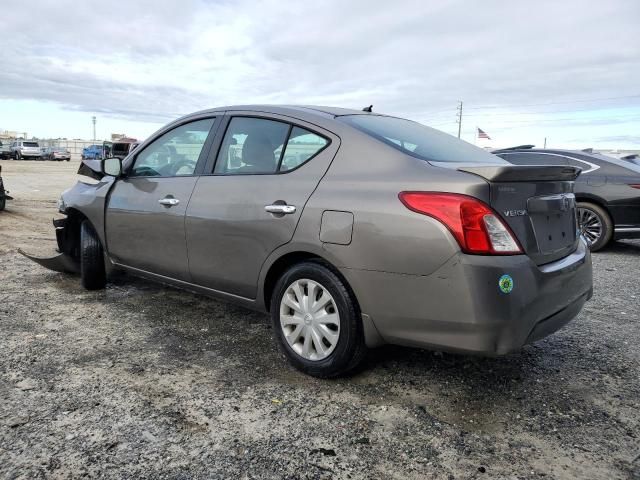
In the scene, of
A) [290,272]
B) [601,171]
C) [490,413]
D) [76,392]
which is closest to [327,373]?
[290,272]

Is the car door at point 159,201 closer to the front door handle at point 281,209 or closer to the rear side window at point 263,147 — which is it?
the rear side window at point 263,147

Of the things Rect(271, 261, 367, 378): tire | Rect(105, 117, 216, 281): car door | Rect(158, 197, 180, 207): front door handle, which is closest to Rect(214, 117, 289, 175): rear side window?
Rect(105, 117, 216, 281): car door

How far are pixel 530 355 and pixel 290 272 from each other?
1.69 m

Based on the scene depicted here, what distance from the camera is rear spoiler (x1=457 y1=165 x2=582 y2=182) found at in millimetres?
2488

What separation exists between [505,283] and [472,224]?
0.31 meters

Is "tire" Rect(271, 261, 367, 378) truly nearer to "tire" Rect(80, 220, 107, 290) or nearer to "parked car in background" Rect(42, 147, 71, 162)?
"tire" Rect(80, 220, 107, 290)

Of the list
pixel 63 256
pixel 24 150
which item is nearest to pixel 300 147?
pixel 63 256

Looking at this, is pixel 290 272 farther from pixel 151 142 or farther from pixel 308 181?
pixel 151 142

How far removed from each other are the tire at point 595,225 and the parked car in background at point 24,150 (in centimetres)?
4381

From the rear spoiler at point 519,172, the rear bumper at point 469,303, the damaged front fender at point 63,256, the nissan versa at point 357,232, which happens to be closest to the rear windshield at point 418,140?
the nissan versa at point 357,232

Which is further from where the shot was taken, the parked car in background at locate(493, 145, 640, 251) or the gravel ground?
the parked car in background at locate(493, 145, 640, 251)

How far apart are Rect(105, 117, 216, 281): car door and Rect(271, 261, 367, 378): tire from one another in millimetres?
970

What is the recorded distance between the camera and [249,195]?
10.7ft

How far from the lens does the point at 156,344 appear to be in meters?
3.54
